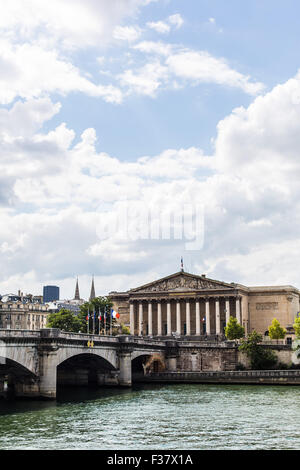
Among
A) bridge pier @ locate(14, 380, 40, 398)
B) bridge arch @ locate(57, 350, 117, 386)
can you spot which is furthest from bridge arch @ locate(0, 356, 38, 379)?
bridge arch @ locate(57, 350, 117, 386)

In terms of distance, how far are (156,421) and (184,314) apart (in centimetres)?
10497

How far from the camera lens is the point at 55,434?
45625 mm

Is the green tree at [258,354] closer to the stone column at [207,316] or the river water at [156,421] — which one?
the river water at [156,421]

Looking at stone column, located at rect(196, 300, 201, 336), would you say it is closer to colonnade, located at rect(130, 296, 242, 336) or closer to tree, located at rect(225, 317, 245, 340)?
colonnade, located at rect(130, 296, 242, 336)

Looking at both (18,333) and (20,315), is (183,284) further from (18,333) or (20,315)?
(18,333)

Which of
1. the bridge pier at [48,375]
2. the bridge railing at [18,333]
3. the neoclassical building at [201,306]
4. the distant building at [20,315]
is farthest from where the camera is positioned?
the distant building at [20,315]

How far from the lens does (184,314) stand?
157 metres

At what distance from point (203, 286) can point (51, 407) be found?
94739mm

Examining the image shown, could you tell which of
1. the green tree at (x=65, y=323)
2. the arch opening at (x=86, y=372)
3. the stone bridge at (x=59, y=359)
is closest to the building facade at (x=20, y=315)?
the green tree at (x=65, y=323)

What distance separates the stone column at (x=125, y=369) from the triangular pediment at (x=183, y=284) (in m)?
65.1

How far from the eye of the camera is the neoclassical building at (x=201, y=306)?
152625 mm

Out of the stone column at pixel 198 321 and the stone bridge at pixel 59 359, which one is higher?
the stone column at pixel 198 321
